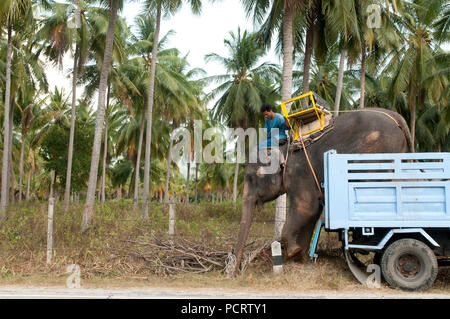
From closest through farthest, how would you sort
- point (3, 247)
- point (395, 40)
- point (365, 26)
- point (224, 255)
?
point (224, 255), point (3, 247), point (365, 26), point (395, 40)

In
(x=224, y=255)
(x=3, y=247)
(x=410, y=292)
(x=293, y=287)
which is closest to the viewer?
(x=410, y=292)

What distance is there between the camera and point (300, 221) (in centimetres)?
818

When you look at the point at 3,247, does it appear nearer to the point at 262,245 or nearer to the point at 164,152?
the point at 262,245

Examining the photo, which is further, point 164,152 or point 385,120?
point 164,152

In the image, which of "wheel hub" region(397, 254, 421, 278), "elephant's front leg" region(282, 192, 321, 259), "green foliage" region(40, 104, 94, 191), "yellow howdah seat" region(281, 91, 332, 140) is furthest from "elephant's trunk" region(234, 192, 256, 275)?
"green foliage" region(40, 104, 94, 191)

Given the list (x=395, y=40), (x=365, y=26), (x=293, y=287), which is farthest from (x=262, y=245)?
(x=395, y=40)

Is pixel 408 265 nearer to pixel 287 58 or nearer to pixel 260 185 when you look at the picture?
pixel 260 185

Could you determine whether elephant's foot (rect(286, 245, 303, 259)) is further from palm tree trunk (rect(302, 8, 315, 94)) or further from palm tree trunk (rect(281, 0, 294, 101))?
palm tree trunk (rect(302, 8, 315, 94))

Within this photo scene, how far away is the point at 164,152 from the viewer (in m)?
40.2

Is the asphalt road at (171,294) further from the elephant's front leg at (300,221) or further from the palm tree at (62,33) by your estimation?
the palm tree at (62,33)

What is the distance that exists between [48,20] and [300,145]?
57.8ft

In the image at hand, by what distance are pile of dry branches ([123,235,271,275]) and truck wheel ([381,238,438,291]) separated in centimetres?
250

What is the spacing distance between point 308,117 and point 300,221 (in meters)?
1.98

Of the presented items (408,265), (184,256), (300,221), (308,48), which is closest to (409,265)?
(408,265)
